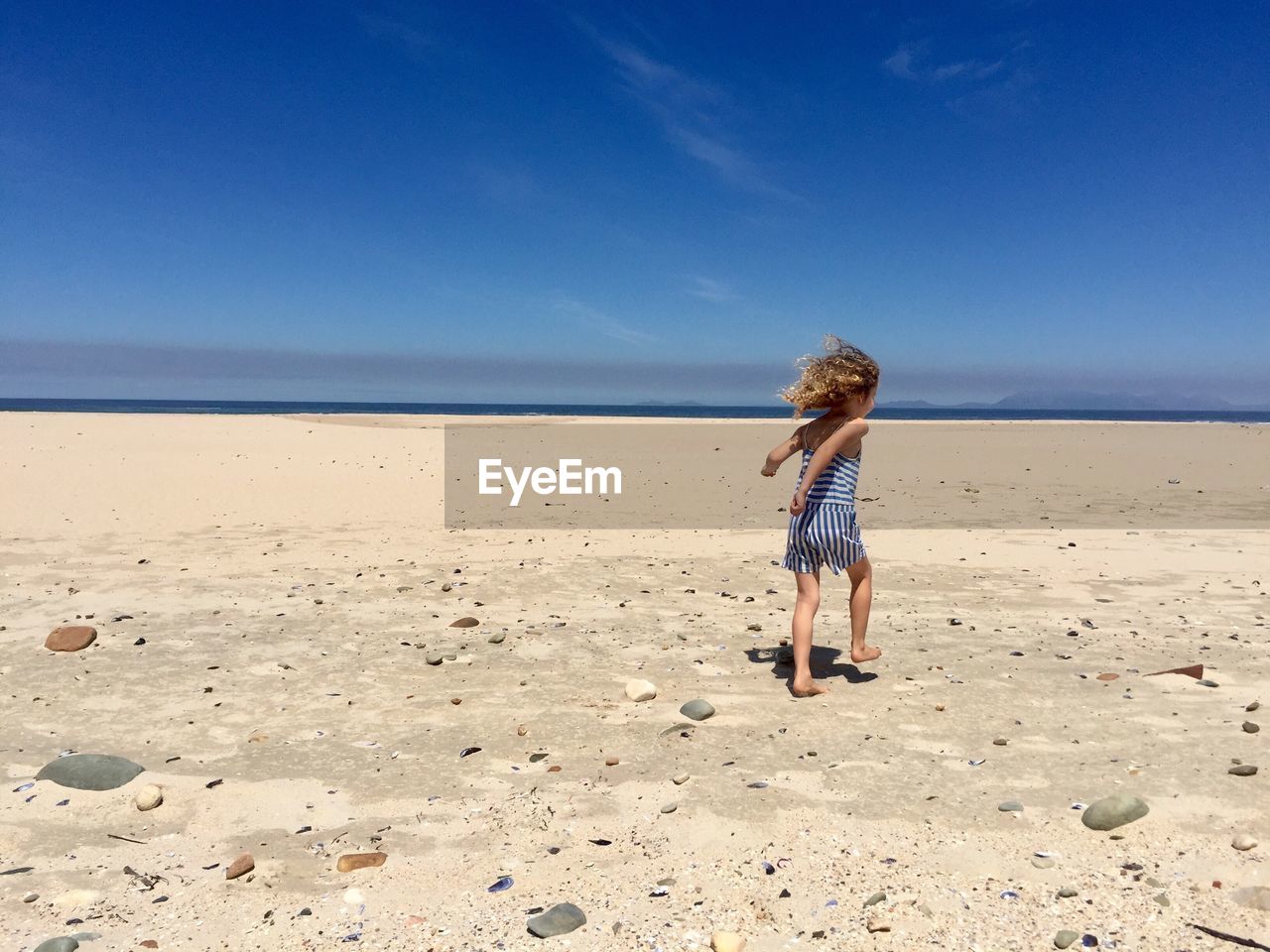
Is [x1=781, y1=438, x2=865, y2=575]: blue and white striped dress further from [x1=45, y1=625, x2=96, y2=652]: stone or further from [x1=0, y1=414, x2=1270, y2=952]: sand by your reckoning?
[x1=45, y1=625, x2=96, y2=652]: stone

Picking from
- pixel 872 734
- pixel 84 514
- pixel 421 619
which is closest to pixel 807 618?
pixel 872 734

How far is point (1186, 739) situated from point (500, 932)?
3.73 meters

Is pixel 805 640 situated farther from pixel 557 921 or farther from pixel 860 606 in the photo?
pixel 557 921

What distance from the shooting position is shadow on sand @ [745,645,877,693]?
573cm

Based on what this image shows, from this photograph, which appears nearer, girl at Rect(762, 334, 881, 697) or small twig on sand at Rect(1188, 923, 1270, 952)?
small twig on sand at Rect(1188, 923, 1270, 952)

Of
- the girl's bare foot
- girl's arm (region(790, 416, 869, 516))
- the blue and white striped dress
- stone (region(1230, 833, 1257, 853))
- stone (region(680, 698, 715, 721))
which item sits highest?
girl's arm (region(790, 416, 869, 516))

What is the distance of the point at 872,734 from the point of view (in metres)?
4.69

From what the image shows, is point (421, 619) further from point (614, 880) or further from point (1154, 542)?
point (1154, 542)

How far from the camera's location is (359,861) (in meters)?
3.43

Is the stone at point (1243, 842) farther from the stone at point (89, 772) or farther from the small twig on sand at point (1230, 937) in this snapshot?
the stone at point (89, 772)

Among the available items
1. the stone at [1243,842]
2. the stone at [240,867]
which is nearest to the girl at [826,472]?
the stone at [1243,842]

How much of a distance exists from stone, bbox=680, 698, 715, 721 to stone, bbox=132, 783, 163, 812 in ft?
8.99

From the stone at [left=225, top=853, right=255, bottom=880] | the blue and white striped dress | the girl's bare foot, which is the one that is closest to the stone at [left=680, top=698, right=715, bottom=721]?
the girl's bare foot

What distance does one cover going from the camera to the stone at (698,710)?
197 inches
